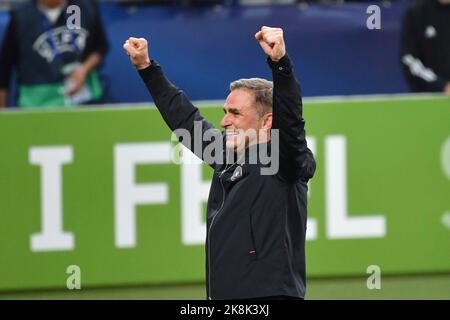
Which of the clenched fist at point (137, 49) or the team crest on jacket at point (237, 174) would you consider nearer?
the team crest on jacket at point (237, 174)

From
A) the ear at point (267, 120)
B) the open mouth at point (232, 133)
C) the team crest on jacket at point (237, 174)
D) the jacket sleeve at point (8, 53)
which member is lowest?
the team crest on jacket at point (237, 174)

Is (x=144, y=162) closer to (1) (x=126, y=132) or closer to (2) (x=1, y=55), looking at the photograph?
(1) (x=126, y=132)

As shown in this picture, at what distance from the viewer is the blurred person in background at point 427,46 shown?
888 centimetres

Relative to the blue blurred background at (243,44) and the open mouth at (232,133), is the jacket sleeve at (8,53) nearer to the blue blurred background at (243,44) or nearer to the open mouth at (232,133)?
the blue blurred background at (243,44)

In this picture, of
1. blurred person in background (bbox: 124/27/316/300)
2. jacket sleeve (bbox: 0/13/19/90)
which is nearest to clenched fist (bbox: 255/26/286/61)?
blurred person in background (bbox: 124/27/316/300)

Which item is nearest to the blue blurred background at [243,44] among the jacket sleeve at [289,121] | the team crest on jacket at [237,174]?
the team crest on jacket at [237,174]

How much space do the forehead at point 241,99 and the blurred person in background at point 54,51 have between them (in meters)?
3.50

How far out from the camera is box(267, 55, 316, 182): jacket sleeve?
5.09m

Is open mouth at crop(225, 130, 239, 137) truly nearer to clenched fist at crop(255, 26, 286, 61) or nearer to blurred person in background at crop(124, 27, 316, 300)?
blurred person in background at crop(124, 27, 316, 300)

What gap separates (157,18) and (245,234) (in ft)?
12.6

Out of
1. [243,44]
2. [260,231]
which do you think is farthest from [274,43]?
[243,44]

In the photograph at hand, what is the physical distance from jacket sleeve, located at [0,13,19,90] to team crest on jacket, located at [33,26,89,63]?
16cm

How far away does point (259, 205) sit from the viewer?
17.6 ft

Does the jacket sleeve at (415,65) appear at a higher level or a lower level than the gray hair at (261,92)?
higher
